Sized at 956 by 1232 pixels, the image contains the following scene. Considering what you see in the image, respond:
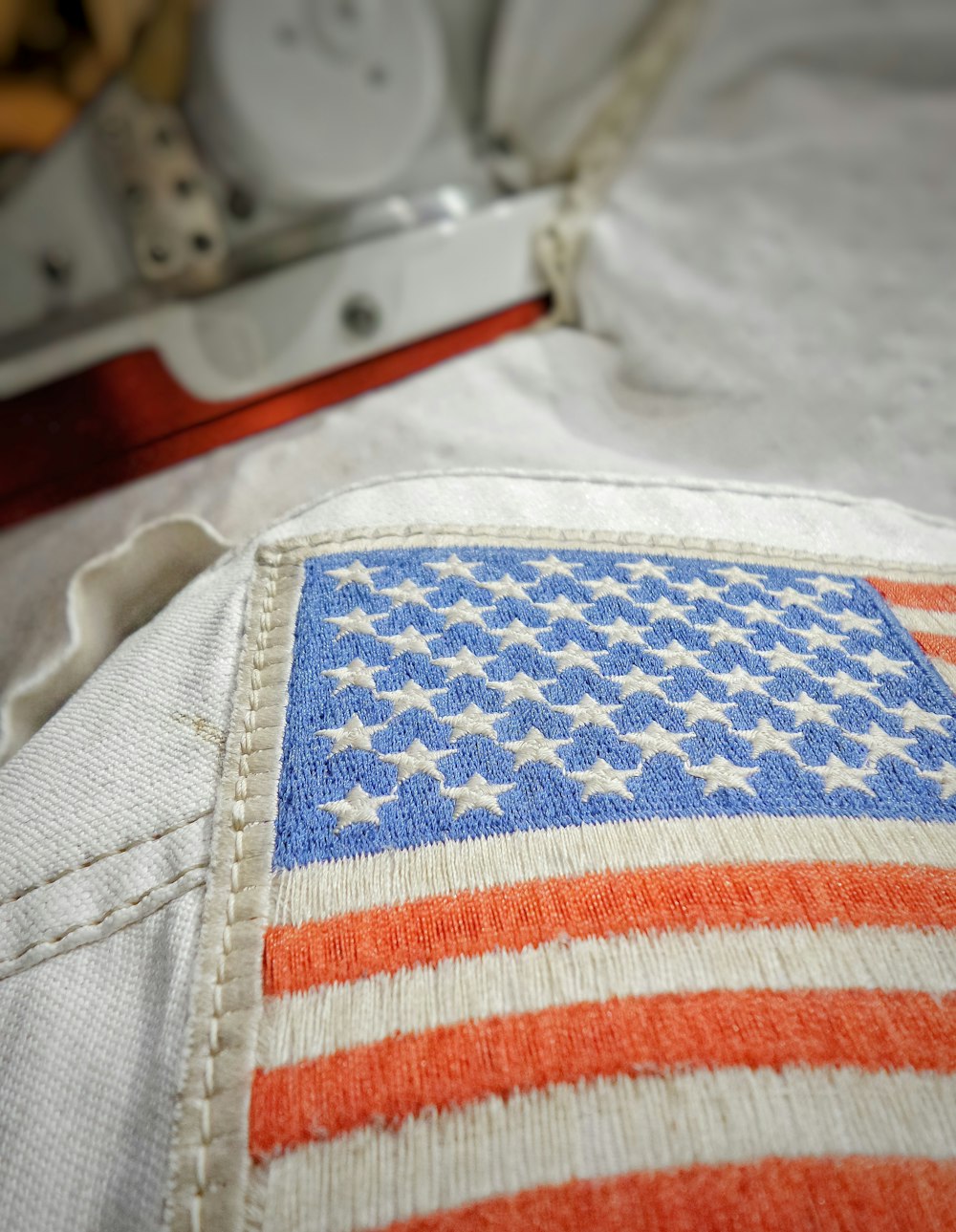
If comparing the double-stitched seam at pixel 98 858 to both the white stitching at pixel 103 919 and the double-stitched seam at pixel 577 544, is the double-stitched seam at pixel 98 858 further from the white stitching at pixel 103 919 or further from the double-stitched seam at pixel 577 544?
the double-stitched seam at pixel 577 544

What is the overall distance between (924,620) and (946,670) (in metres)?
0.04

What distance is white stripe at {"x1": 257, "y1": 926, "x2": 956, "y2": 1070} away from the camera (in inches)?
11.4

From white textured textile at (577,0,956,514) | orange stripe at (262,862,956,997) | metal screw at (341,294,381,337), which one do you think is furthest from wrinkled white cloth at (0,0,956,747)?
orange stripe at (262,862,956,997)

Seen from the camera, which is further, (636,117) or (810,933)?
(636,117)

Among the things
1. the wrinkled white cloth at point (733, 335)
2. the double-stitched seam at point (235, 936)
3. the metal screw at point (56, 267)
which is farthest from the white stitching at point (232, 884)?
the metal screw at point (56, 267)

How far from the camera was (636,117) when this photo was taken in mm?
865

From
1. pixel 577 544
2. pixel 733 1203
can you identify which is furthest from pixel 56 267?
pixel 733 1203

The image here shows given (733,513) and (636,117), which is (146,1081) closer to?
(733,513)

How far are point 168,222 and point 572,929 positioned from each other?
684 millimetres

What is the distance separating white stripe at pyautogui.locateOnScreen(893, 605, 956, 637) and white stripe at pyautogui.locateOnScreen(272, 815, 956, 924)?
0.43ft

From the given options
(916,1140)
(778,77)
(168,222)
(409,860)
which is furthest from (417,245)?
(916,1140)

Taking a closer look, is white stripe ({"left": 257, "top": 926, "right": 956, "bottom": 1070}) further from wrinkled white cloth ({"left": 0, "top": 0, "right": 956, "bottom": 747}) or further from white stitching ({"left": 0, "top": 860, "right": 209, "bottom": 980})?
wrinkled white cloth ({"left": 0, "top": 0, "right": 956, "bottom": 747})

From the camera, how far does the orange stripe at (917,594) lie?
47 centimetres

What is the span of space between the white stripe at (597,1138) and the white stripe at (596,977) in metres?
0.03
